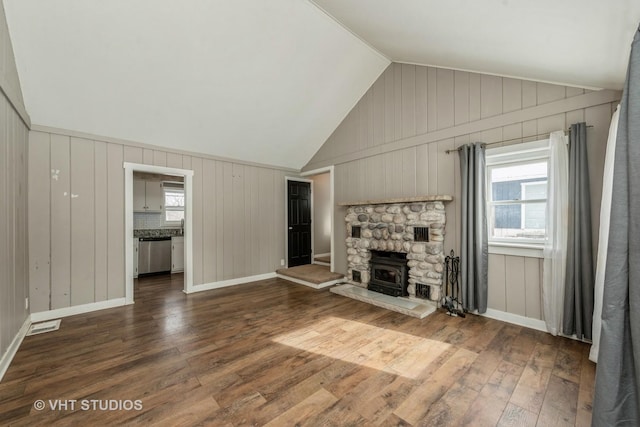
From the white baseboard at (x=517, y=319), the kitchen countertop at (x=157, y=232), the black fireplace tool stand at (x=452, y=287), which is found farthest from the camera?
the kitchen countertop at (x=157, y=232)

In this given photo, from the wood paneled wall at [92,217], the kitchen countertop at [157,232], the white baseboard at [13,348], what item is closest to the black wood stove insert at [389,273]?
the wood paneled wall at [92,217]

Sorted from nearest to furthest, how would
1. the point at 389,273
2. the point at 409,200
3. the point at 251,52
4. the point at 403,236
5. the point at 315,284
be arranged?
1. the point at 251,52
2. the point at 409,200
3. the point at 403,236
4. the point at 389,273
5. the point at 315,284

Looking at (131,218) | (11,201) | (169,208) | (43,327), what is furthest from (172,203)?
(11,201)

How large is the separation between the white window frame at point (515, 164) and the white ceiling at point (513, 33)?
72 centimetres

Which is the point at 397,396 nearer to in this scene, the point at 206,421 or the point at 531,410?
the point at 531,410

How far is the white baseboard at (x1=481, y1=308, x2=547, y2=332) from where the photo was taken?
3008 millimetres

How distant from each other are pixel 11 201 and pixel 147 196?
4010mm

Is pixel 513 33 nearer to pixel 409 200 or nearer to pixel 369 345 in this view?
pixel 409 200

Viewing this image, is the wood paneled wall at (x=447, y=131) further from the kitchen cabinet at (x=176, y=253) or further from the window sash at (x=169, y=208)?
the window sash at (x=169, y=208)

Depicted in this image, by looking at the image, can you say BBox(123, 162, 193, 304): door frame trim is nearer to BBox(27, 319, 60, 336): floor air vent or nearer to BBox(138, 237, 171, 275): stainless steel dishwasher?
BBox(27, 319, 60, 336): floor air vent

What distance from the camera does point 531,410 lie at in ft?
5.92

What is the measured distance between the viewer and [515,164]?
3291mm

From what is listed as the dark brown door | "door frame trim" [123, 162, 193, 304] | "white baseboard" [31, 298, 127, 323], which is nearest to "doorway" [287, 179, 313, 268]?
the dark brown door

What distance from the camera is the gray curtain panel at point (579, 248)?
2.62 m
